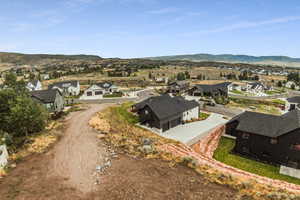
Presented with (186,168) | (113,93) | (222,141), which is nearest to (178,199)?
(186,168)

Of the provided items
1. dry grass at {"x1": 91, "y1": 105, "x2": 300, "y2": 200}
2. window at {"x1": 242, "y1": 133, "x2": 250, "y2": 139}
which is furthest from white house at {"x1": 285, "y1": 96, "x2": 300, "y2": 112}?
dry grass at {"x1": 91, "y1": 105, "x2": 300, "y2": 200}

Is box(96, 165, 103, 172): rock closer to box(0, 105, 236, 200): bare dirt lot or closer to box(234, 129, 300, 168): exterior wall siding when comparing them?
box(0, 105, 236, 200): bare dirt lot

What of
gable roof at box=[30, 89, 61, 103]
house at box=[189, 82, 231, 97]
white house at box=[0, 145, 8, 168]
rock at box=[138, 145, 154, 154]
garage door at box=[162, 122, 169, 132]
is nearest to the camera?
white house at box=[0, 145, 8, 168]

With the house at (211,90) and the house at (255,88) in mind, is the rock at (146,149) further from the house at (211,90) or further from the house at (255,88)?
the house at (255,88)

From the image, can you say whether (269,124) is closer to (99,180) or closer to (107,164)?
(107,164)

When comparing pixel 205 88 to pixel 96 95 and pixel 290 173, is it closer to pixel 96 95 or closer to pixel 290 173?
pixel 96 95

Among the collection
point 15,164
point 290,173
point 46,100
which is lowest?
point 290,173
